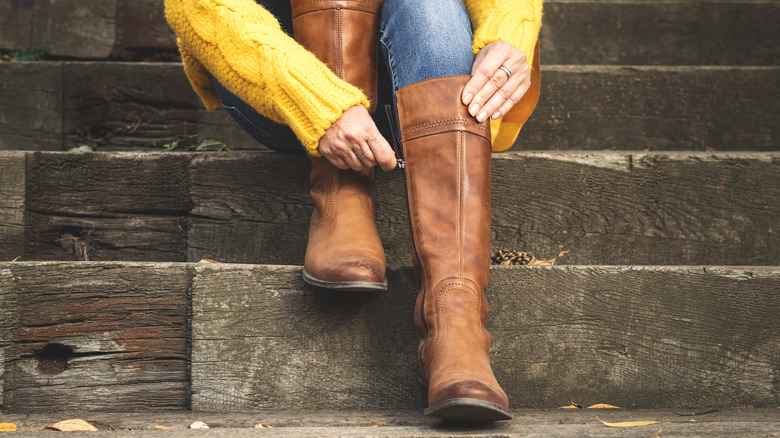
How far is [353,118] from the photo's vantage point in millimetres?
1253

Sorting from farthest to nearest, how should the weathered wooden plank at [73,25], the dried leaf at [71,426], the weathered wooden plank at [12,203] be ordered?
the weathered wooden plank at [73,25], the weathered wooden plank at [12,203], the dried leaf at [71,426]

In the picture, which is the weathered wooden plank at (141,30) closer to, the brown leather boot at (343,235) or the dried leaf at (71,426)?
the brown leather boot at (343,235)

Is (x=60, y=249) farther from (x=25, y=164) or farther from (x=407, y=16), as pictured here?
(x=407, y=16)

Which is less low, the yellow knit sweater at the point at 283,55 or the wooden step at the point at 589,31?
the wooden step at the point at 589,31

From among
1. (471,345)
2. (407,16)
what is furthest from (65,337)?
(407,16)

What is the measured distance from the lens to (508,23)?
137 centimetres

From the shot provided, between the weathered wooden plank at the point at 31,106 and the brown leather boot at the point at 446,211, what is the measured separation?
1447 millimetres

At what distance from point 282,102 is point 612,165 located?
3.11 feet

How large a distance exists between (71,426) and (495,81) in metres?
1.08

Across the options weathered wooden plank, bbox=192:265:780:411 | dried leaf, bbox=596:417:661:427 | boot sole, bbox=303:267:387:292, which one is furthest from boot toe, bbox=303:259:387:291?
dried leaf, bbox=596:417:661:427

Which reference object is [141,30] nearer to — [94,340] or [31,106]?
[31,106]

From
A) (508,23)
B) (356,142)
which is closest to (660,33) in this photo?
(508,23)

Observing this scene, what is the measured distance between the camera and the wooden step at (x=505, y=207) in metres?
1.70

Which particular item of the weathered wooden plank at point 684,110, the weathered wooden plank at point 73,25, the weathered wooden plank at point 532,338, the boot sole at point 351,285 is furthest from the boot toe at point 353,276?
the weathered wooden plank at point 73,25
